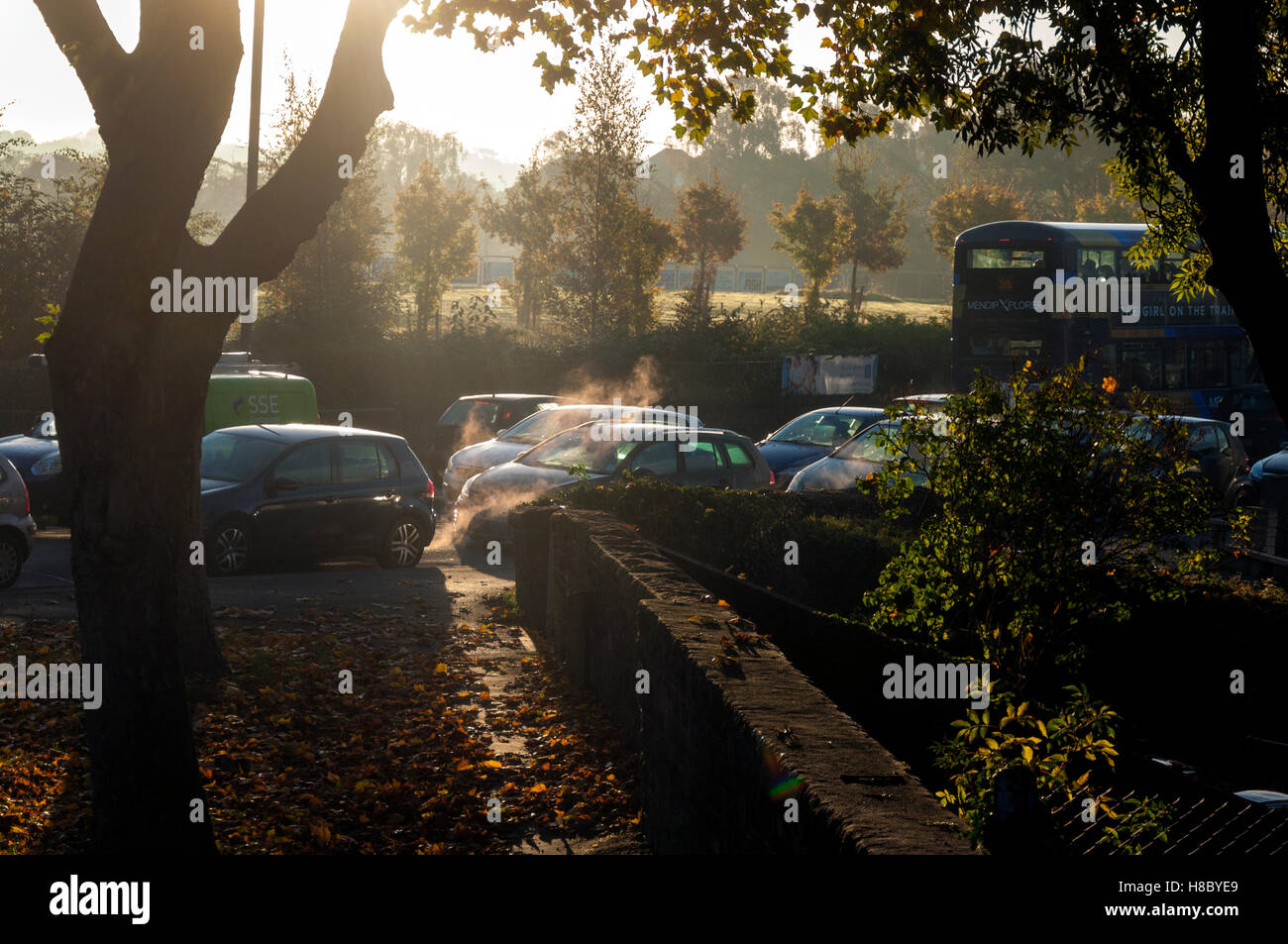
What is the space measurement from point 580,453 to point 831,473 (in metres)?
3.35

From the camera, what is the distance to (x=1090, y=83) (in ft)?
27.6

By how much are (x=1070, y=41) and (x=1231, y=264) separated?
2145 mm

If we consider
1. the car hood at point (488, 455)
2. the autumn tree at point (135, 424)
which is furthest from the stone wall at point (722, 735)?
the car hood at point (488, 455)

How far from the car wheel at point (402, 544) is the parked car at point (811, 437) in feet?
23.4

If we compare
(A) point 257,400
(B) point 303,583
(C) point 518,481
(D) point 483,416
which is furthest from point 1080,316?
(B) point 303,583

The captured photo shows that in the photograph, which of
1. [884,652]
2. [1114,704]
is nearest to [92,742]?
[884,652]

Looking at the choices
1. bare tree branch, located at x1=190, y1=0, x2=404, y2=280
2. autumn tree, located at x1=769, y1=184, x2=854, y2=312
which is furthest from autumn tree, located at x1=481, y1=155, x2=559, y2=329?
bare tree branch, located at x1=190, y1=0, x2=404, y2=280

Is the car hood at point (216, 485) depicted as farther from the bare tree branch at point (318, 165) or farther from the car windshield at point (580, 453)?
the bare tree branch at point (318, 165)

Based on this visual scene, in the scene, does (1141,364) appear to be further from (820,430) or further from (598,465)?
(598,465)

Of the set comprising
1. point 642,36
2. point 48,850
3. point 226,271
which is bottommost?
point 48,850

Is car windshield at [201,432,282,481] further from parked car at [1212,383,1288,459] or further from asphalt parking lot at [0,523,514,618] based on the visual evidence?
parked car at [1212,383,1288,459]

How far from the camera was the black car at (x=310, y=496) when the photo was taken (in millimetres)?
14469
